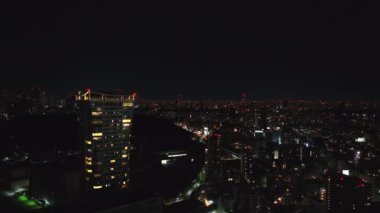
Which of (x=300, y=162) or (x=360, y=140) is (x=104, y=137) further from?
(x=360, y=140)

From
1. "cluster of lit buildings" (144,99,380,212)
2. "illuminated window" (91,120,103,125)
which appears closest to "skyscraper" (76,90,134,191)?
"illuminated window" (91,120,103,125)

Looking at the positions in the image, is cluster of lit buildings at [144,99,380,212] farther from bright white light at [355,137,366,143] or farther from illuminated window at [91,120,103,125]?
illuminated window at [91,120,103,125]

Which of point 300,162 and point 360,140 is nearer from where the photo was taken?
point 300,162

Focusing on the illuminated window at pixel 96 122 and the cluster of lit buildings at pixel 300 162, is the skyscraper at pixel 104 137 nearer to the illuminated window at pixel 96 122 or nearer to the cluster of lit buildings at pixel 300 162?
the illuminated window at pixel 96 122

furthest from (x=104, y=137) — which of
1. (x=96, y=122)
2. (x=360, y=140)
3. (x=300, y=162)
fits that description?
(x=360, y=140)

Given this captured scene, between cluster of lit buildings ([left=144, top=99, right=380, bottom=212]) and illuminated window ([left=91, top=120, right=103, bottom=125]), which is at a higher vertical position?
illuminated window ([left=91, top=120, right=103, bottom=125])

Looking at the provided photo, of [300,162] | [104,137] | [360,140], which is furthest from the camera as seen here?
[360,140]

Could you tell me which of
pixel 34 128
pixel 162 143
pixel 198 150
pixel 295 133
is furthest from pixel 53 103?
pixel 295 133

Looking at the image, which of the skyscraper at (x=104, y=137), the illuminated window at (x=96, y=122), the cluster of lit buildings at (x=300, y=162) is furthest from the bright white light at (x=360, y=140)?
the illuminated window at (x=96, y=122)
